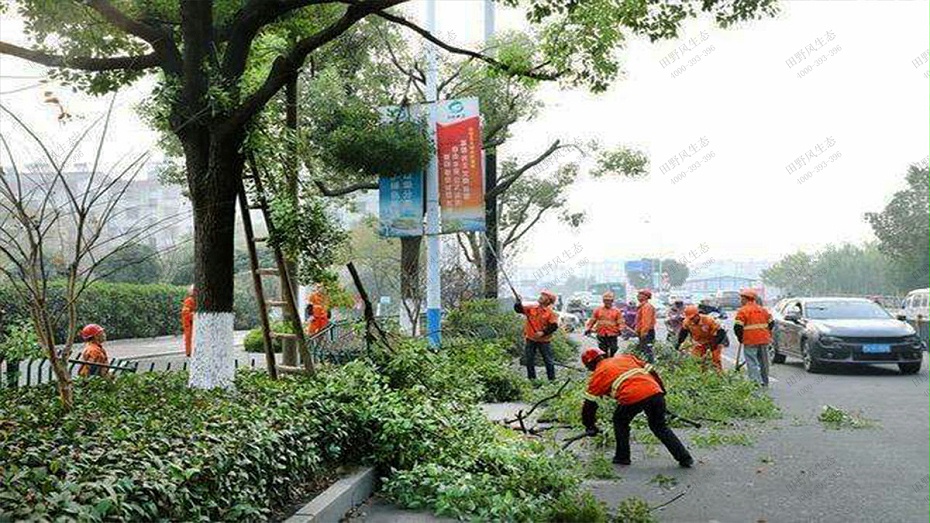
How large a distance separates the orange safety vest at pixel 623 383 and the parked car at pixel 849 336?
362 inches

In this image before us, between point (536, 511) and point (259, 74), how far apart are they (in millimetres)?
6447

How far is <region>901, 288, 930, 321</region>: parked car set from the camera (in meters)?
22.5

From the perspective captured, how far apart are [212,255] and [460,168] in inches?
297

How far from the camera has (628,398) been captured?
813 cm

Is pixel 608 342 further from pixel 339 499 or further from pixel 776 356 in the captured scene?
pixel 339 499

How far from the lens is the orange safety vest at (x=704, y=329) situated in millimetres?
14367

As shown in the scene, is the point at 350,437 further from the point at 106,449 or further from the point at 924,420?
the point at 924,420

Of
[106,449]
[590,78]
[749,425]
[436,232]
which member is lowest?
[749,425]

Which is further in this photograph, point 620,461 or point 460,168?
point 460,168

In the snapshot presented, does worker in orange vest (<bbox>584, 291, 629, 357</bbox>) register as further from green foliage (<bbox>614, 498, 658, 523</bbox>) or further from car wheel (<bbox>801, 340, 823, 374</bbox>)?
green foliage (<bbox>614, 498, 658, 523</bbox>)

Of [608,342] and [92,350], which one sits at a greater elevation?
[92,350]

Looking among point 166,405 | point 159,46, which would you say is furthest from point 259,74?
point 166,405

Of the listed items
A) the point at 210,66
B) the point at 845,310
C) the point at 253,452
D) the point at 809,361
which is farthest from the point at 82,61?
the point at 845,310

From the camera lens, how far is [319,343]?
12.5 m
